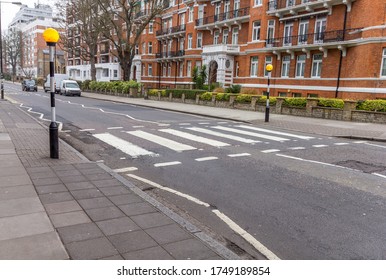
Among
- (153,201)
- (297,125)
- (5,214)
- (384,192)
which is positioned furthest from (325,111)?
(5,214)

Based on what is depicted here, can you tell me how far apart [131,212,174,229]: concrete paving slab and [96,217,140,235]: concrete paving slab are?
9cm

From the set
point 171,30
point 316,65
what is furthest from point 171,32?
point 316,65

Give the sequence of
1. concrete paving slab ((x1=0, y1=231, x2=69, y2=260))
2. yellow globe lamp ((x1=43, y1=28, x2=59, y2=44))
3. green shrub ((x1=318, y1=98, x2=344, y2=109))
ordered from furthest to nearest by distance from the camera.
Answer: green shrub ((x1=318, y1=98, x2=344, y2=109)) → yellow globe lamp ((x1=43, y1=28, x2=59, y2=44)) → concrete paving slab ((x1=0, y1=231, x2=69, y2=260))

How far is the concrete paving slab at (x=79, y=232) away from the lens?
12.8ft

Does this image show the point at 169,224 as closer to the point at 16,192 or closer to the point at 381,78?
the point at 16,192

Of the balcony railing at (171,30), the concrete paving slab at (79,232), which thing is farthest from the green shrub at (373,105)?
the balcony railing at (171,30)

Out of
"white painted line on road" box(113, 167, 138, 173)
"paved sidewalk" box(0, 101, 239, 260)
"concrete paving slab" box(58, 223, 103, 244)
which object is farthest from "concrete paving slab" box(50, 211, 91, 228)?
"white painted line on road" box(113, 167, 138, 173)

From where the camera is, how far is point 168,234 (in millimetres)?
4121

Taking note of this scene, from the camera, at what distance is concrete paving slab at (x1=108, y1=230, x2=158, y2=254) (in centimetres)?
374

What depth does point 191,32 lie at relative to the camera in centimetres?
4653

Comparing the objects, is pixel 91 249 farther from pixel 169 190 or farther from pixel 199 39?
pixel 199 39

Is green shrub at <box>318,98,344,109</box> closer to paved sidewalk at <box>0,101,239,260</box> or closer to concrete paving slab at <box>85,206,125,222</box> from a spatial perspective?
paved sidewalk at <box>0,101,239,260</box>

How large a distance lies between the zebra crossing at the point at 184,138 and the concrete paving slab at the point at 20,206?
413cm

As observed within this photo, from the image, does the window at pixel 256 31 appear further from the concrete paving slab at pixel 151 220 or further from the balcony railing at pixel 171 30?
the concrete paving slab at pixel 151 220
